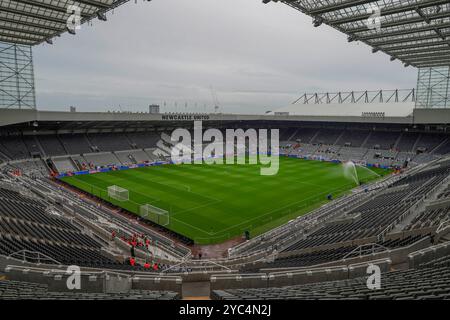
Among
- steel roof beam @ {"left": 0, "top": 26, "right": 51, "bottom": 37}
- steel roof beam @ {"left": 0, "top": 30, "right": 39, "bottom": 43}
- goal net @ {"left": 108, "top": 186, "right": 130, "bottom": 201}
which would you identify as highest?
steel roof beam @ {"left": 0, "top": 30, "right": 39, "bottom": 43}

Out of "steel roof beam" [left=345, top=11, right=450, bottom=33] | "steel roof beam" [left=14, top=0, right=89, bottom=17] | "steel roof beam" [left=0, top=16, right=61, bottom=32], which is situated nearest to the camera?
"steel roof beam" [left=345, top=11, right=450, bottom=33]

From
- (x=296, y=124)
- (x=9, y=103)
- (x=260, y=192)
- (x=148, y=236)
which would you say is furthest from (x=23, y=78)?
(x=296, y=124)

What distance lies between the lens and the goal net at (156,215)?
1180 inches

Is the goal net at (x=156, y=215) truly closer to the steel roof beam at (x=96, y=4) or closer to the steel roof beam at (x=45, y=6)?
the steel roof beam at (x=96, y=4)

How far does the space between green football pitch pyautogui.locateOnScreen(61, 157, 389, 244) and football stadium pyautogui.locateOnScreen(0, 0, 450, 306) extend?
27 cm

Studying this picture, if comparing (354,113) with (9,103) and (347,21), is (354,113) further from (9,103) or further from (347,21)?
(9,103)

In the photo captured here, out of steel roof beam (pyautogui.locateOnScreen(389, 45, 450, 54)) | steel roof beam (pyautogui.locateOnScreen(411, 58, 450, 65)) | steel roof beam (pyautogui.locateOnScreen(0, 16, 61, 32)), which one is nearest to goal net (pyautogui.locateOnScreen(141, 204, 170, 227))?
steel roof beam (pyautogui.locateOnScreen(0, 16, 61, 32))

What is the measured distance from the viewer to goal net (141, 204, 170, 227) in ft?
98.3

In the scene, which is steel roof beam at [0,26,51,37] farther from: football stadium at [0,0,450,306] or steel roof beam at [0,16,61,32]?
steel roof beam at [0,16,61,32]

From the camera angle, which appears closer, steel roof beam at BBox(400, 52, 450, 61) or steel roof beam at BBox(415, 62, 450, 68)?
steel roof beam at BBox(400, 52, 450, 61)

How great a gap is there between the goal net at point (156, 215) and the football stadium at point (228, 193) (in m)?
0.16

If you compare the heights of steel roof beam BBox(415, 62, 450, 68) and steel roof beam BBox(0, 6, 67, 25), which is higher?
steel roof beam BBox(415, 62, 450, 68)

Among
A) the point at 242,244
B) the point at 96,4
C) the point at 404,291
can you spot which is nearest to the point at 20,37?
the point at 96,4

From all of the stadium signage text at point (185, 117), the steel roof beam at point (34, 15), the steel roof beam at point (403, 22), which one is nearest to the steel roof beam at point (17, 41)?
the steel roof beam at point (34, 15)
